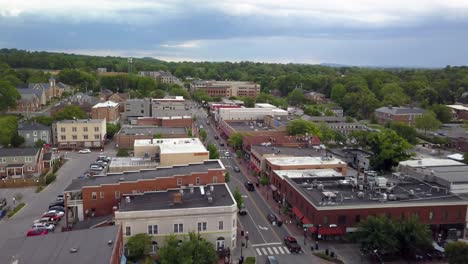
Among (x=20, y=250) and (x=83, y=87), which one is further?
(x=83, y=87)

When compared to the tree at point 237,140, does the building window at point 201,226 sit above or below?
below

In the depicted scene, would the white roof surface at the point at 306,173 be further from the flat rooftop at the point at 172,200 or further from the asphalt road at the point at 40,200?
the asphalt road at the point at 40,200

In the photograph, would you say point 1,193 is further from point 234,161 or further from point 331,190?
point 331,190

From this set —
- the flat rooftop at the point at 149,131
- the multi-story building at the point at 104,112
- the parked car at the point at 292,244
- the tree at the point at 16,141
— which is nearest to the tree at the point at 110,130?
the flat rooftop at the point at 149,131

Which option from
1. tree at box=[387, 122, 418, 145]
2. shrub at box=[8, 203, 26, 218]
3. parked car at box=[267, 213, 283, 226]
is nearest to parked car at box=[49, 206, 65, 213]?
shrub at box=[8, 203, 26, 218]

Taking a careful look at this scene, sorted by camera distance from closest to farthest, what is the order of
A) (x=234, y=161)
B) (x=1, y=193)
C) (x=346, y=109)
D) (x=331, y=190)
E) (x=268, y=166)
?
(x=331, y=190), (x=1, y=193), (x=268, y=166), (x=234, y=161), (x=346, y=109)

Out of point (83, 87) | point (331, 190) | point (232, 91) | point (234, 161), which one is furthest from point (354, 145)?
point (83, 87)

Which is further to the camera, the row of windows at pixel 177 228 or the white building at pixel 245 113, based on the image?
the white building at pixel 245 113
